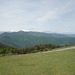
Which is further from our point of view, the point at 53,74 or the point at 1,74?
the point at 1,74

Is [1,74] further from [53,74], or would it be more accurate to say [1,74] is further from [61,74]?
[61,74]

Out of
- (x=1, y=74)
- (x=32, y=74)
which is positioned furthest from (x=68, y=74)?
(x=1, y=74)

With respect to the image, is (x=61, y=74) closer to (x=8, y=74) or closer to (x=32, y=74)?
(x=32, y=74)

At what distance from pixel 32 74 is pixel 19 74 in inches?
55.5

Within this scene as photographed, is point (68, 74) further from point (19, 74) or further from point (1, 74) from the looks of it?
point (1, 74)

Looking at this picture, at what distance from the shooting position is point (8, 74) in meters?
Answer: 9.08

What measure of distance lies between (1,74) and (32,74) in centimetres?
341

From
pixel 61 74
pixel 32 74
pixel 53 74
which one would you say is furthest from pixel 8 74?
pixel 61 74

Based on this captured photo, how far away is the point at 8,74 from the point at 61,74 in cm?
557

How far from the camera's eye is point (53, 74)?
8469 millimetres

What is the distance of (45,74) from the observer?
8.52 meters

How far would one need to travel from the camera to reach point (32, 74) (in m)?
8.67

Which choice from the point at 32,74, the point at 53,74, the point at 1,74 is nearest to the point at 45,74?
the point at 53,74

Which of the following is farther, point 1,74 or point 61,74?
point 1,74
